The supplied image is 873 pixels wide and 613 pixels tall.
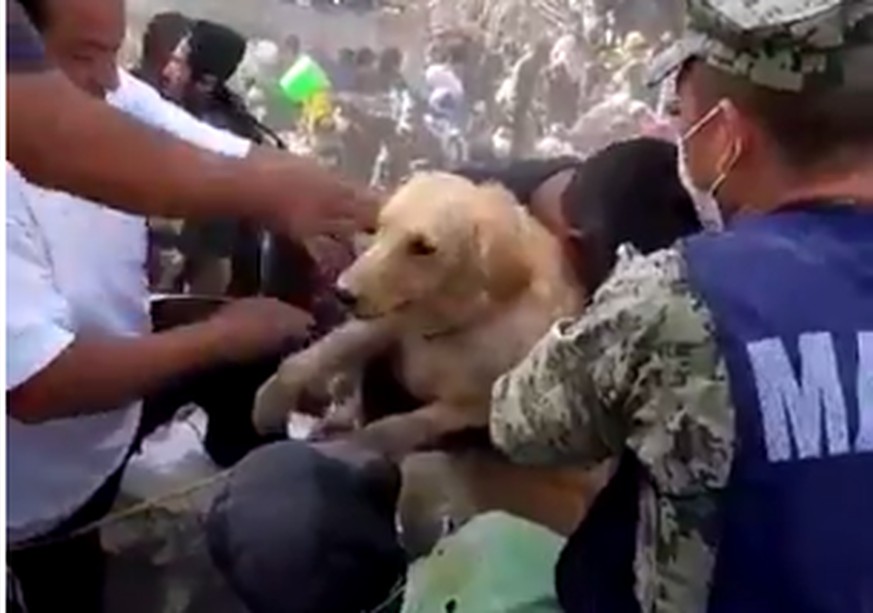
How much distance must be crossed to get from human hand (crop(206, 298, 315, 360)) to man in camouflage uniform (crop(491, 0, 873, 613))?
466 millimetres

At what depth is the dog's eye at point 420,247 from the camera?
1562mm

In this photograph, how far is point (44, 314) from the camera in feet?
4.49

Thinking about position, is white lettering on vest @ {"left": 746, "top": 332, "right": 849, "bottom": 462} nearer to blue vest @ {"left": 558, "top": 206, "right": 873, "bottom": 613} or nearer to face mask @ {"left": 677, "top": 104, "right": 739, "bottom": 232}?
blue vest @ {"left": 558, "top": 206, "right": 873, "bottom": 613}

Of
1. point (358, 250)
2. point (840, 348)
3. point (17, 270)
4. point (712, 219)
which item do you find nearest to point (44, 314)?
point (17, 270)

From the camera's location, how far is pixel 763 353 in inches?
39.8

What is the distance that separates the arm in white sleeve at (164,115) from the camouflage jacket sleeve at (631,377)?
2.24ft

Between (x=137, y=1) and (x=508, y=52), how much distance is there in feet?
1.40

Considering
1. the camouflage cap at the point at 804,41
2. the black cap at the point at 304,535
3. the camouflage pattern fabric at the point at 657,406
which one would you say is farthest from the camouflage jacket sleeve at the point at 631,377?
the black cap at the point at 304,535

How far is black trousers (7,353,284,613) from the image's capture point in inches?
61.5

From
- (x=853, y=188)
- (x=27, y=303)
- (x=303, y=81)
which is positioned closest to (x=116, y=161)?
(x=27, y=303)

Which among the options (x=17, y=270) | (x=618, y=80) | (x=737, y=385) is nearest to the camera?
(x=737, y=385)

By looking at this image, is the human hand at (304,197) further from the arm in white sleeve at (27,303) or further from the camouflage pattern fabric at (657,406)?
the camouflage pattern fabric at (657,406)

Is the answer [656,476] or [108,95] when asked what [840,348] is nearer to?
[656,476]

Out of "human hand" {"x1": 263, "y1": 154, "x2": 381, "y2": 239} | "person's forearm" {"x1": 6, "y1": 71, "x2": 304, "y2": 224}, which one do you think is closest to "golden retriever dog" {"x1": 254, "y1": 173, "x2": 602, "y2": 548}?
"human hand" {"x1": 263, "y1": 154, "x2": 381, "y2": 239}
